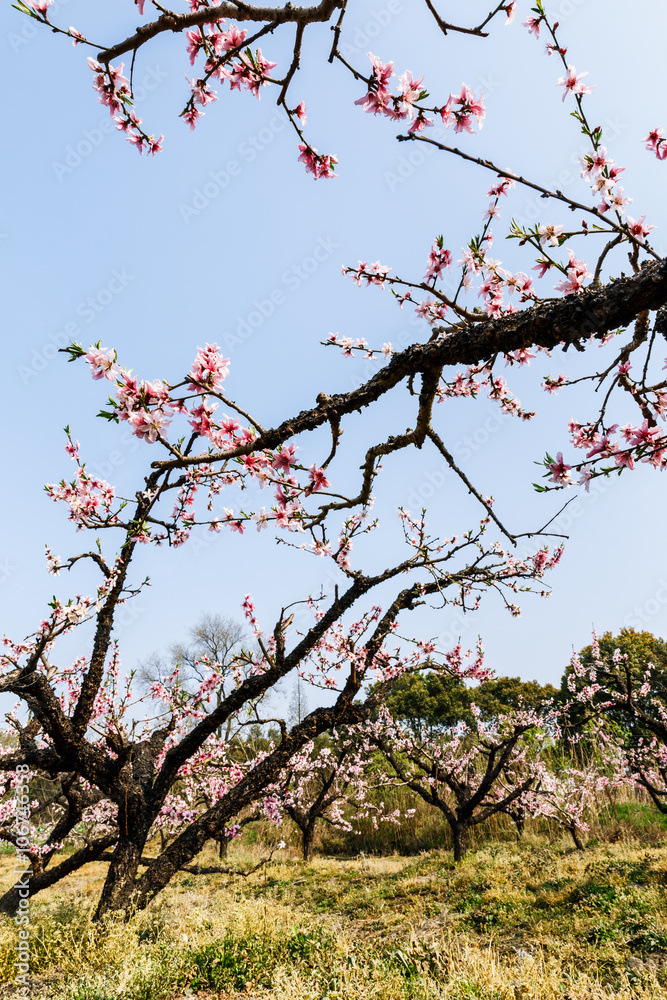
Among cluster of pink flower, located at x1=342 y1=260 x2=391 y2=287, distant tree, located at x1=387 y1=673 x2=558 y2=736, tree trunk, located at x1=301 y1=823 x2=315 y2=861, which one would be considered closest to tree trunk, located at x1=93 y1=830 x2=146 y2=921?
cluster of pink flower, located at x1=342 y1=260 x2=391 y2=287

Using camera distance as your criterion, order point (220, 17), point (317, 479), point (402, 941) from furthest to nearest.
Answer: point (402, 941) → point (317, 479) → point (220, 17)

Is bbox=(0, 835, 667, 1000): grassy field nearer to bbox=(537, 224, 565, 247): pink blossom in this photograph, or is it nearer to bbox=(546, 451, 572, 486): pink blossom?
bbox=(546, 451, 572, 486): pink blossom

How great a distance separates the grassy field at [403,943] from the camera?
3.46 m

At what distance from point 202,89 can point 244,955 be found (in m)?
6.31

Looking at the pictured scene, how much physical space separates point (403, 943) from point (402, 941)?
480 mm

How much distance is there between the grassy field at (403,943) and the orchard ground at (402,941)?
2cm

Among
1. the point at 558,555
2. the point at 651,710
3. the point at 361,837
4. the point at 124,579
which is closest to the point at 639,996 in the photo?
the point at 558,555

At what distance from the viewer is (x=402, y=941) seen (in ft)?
18.0

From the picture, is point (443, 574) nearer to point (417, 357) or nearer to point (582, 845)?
point (417, 357)

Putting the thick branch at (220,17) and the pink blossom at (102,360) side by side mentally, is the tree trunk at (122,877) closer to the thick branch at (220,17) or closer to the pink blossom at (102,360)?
the pink blossom at (102,360)

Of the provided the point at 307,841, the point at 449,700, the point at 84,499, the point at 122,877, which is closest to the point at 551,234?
the point at 84,499

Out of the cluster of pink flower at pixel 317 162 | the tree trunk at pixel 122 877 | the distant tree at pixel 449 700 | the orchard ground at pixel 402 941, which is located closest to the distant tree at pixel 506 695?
the distant tree at pixel 449 700

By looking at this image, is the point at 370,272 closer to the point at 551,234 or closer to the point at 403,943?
the point at 551,234

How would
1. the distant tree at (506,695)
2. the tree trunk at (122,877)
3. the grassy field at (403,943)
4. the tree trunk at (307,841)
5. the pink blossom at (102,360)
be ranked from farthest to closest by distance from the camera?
the distant tree at (506,695)
the tree trunk at (307,841)
the tree trunk at (122,877)
the grassy field at (403,943)
the pink blossom at (102,360)
